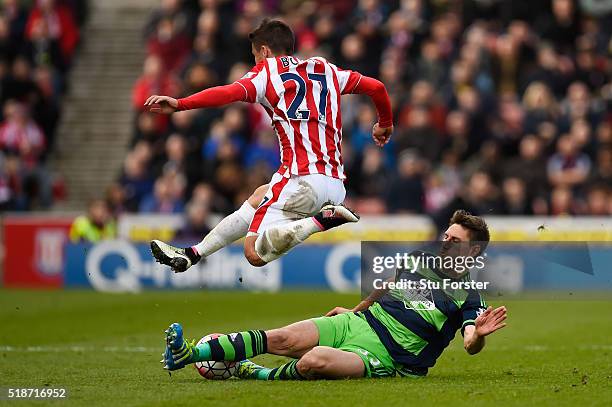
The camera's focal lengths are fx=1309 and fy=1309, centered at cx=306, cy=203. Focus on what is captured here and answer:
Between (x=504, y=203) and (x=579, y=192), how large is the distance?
120cm

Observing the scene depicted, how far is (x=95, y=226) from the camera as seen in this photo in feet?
69.4

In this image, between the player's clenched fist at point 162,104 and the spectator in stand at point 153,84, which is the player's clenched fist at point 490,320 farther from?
the spectator in stand at point 153,84

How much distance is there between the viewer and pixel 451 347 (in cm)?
1321

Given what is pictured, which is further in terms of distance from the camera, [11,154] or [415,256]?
[11,154]

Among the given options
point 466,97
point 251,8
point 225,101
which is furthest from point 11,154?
point 225,101

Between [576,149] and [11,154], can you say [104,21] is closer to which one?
[11,154]

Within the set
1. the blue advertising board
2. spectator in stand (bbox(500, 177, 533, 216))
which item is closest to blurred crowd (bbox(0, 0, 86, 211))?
the blue advertising board

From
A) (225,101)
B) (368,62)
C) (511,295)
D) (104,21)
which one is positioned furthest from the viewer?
(104,21)

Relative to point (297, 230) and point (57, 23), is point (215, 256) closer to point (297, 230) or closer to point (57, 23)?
point (57, 23)

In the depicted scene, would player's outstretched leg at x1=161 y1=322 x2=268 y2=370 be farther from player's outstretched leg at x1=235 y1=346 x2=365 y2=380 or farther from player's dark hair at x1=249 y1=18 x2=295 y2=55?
player's dark hair at x1=249 y1=18 x2=295 y2=55

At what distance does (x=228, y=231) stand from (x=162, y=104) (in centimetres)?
173

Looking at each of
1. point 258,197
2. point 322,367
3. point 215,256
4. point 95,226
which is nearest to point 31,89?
point 95,226

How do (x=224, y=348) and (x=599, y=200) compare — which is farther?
(x=599, y=200)

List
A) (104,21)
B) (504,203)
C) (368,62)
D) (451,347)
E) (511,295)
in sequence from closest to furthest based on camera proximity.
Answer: (451,347) → (511,295) → (504,203) → (368,62) → (104,21)
